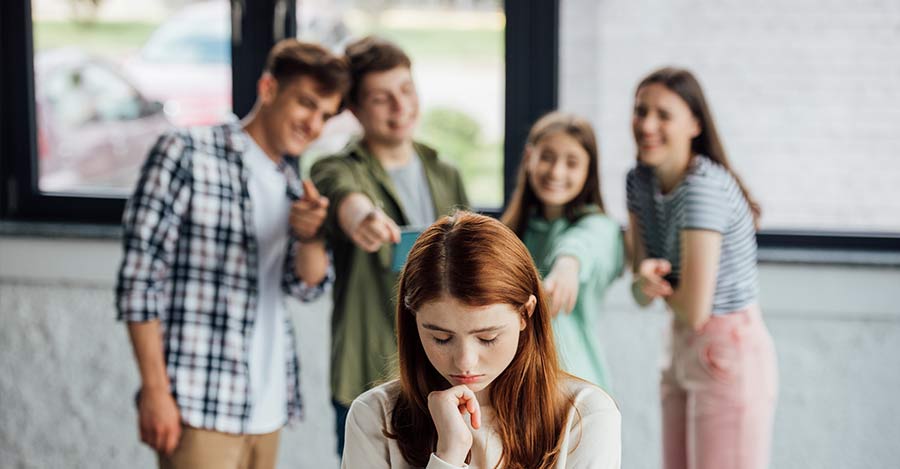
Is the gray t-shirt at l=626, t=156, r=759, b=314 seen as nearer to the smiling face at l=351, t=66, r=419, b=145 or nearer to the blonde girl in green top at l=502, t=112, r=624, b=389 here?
the blonde girl in green top at l=502, t=112, r=624, b=389

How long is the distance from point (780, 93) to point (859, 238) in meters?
0.43

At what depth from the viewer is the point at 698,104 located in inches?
83.4

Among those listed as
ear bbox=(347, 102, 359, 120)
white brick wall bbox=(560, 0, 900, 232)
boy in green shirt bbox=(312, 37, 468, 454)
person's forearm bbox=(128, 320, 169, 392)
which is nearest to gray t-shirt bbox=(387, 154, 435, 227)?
boy in green shirt bbox=(312, 37, 468, 454)

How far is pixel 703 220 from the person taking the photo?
202 centimetres

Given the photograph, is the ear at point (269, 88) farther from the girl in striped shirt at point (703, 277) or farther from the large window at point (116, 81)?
the large window at point (116, 81)

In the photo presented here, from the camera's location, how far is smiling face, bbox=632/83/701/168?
82.7 inches

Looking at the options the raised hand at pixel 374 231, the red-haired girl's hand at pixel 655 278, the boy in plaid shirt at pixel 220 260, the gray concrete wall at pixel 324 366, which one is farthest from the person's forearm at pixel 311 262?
the gray concrete wall at pixel 324 366

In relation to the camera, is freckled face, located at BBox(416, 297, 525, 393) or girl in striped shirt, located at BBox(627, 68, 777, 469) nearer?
freckled face, located at BBox(416, 297, 525, 393)

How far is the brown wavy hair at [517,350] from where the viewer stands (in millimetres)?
1426

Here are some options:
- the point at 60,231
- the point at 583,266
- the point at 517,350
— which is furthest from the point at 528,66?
the point at 517,350

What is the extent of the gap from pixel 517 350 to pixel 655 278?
0.59m

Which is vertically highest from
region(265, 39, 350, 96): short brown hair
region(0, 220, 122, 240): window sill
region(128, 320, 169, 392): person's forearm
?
region(265, 39, 350, 96): short brown hair

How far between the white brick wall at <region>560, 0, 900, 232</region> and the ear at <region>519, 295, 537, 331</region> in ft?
5.53

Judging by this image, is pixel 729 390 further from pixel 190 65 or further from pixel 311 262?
pixel 190 65
